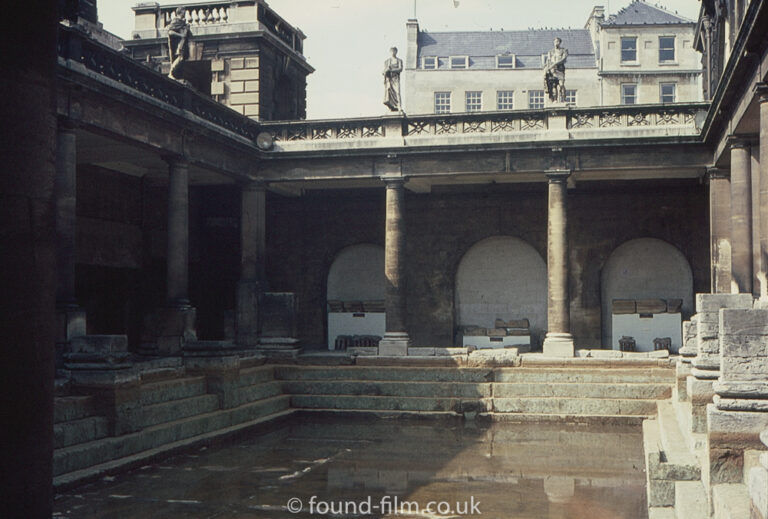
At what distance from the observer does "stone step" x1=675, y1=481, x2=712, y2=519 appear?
7188mm

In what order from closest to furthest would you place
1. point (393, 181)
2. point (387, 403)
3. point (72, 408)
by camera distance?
point (72, 408), point (387, 403), point (393, 181)

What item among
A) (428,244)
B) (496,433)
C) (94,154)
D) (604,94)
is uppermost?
(604,94)

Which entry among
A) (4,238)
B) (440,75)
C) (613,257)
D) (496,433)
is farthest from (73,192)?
(440,75)

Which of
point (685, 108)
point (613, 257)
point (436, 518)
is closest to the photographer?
point (436, 518)

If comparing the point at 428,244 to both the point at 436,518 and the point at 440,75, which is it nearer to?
the point at 436,518

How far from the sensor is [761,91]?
13.8m

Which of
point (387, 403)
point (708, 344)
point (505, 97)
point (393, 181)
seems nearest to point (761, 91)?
point (708, 344)

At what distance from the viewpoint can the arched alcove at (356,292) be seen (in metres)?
26.7

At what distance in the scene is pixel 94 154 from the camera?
62.7 ft

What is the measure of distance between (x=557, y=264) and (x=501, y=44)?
3954cm

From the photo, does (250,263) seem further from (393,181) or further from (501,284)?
(501,284)

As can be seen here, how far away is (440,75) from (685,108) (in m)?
34.4

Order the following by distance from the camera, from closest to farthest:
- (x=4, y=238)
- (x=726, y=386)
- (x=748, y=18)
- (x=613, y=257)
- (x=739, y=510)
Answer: (x=4, y=238) < (x=739, y=510) < (x=726, y=386) < (x=748, y=18) < (x=613, y=257)

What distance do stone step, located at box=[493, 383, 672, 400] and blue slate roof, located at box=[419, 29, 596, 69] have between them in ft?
133
